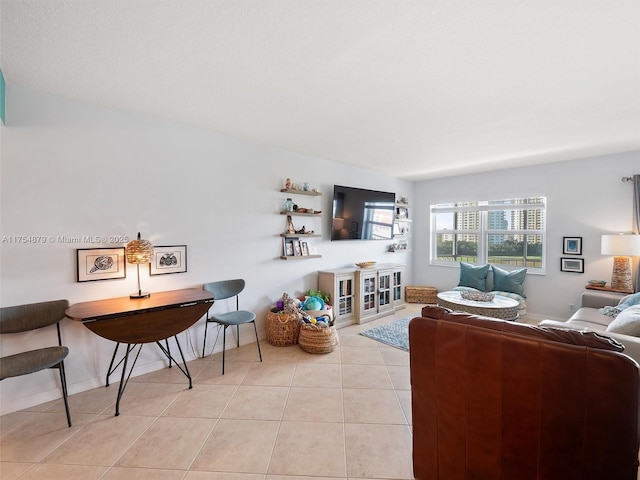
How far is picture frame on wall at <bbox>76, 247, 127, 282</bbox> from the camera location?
2270 mm

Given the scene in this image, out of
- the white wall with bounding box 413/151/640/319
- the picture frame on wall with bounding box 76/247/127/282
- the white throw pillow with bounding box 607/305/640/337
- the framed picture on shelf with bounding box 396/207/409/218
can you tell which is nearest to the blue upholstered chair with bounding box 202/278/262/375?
the picture frame on wall with bounding box 76/247/127/282

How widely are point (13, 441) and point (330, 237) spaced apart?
3411mm

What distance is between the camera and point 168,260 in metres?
2.72

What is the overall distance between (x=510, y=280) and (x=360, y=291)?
2.30m

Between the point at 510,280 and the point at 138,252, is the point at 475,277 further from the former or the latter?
the point at 138,252

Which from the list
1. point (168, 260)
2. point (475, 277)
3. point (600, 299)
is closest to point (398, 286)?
point (475, 277)

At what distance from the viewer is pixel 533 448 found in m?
1.12

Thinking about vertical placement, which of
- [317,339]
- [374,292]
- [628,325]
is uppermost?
[628,325]

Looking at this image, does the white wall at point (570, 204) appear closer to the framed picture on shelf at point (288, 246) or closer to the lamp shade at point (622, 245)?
the lamp shade at point (622, 245)

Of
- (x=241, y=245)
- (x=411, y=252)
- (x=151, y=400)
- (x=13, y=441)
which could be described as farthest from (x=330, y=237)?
(x=13, y=441)

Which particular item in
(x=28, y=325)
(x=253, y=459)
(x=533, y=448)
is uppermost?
(x=28, y=325)

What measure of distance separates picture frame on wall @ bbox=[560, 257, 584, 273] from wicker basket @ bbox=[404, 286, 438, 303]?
6.01 ft

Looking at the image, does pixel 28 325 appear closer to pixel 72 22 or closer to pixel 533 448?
pixel 72 22

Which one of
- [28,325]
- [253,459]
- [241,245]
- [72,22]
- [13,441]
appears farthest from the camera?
[241,245]
